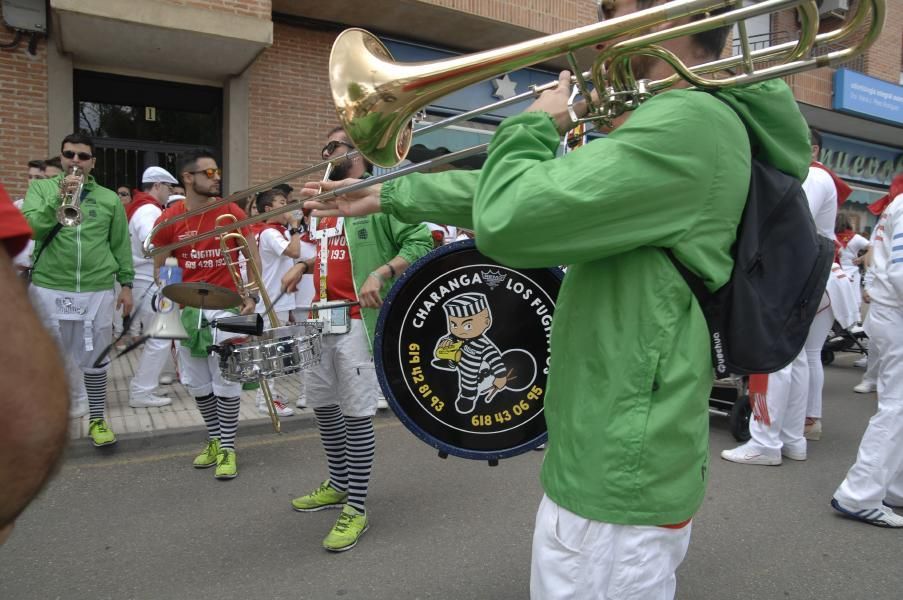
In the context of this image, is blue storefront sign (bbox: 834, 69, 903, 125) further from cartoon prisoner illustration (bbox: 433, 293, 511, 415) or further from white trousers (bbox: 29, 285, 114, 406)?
cartoon prisoner illustration (bbox: 433, 293, 511, 415)

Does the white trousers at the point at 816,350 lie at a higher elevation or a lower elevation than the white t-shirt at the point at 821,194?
lower

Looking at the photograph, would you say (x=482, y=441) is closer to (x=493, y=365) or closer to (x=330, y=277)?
(x=493, y=365)

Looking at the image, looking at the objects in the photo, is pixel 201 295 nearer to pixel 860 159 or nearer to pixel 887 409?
pixel 887 409

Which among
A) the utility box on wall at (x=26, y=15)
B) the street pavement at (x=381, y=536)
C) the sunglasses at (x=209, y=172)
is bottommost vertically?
the street pavement at (x=381, y=536)

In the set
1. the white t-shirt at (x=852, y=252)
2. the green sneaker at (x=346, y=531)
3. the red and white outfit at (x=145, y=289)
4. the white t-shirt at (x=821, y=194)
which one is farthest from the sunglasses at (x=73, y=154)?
the white t-shirt at (x=852, y=252)

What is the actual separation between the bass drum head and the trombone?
0.48 meters

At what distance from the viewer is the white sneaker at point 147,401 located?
5797 millimetres

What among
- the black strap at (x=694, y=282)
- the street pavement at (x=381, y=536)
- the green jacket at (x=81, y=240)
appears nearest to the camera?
the black strap at (x=694, y=282)

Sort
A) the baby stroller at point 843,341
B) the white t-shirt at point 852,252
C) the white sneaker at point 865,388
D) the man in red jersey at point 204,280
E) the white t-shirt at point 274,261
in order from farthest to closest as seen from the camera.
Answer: the white t-shirt at point 852,252 < the baby stroller at point 843,341 < the white sneaker at point 865,388 < the white t-shirt at point 274,261 < the man in red jersey at point 204,280

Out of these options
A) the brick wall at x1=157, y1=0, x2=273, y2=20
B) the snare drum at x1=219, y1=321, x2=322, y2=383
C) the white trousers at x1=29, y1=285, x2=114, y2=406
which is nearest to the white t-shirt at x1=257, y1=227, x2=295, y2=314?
the white trousers at x1=29, y1=285, x2=114, y2=406

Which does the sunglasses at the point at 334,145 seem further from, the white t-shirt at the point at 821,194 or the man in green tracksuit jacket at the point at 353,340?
the white t-shirt at the point at 821,194

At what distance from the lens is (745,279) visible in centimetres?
139

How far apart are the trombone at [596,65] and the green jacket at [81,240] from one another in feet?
12.3

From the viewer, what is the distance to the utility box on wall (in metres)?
8.12
